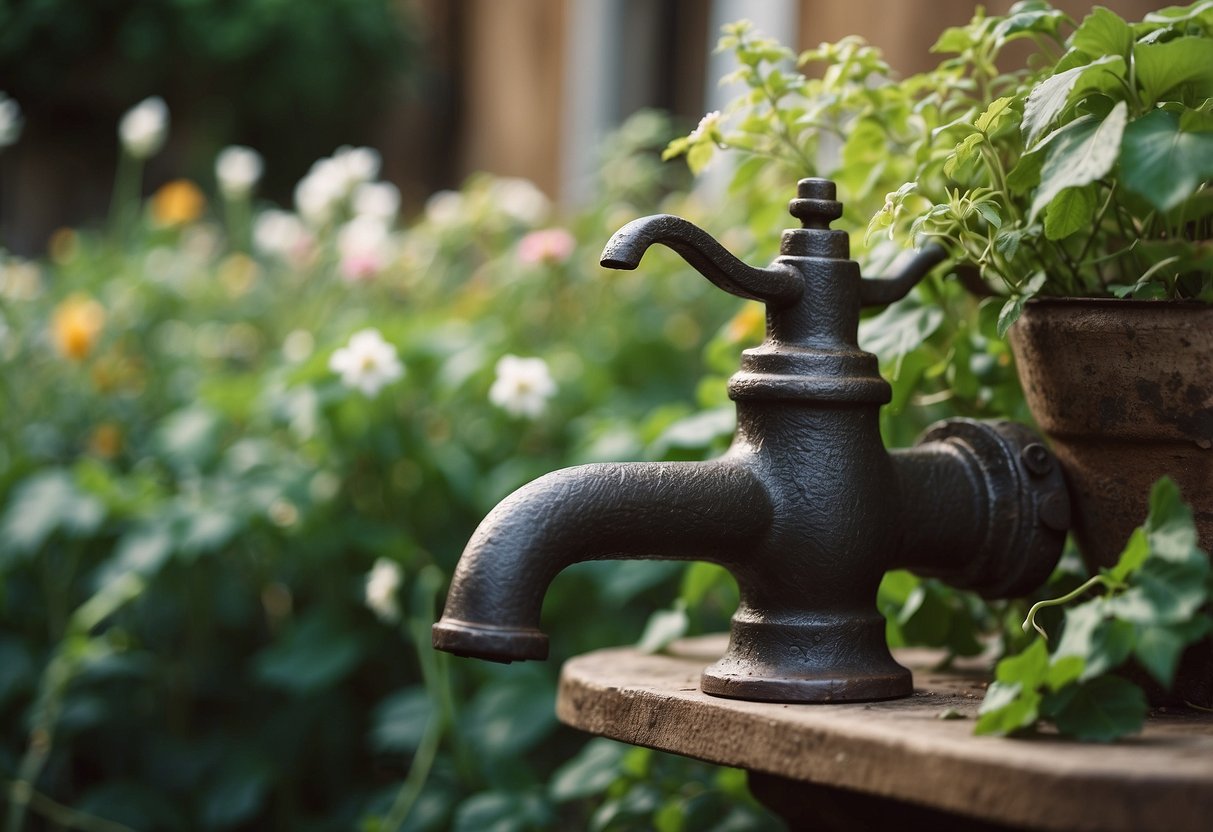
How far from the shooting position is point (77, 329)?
2221 millimetres

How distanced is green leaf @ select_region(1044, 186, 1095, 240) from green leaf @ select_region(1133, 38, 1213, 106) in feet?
0.21

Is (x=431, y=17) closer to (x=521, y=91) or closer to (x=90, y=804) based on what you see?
(x=521, y=91)

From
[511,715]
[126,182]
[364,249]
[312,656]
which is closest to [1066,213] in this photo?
[511,715]

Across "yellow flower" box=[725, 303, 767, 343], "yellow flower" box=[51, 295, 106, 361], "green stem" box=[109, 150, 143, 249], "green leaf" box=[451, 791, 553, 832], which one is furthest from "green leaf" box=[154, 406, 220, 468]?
"green stem" box=[109, 150, 143, 249]

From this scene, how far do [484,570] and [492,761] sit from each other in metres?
0.86

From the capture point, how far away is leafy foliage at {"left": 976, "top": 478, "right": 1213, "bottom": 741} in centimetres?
63

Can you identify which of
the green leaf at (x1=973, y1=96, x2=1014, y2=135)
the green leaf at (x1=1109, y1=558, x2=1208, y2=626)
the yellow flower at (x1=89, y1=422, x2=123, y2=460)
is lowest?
the yellow flower at (x1=89, y1=422, x2=123, y2=460)

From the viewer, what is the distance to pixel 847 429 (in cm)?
82

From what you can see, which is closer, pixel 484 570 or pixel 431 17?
pixel 484 570

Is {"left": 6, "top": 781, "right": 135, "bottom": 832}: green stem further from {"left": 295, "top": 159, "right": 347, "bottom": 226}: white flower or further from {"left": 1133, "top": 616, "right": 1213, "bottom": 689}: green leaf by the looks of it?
{"left": 1133, "top": 616, "right": 1213, "bottom": 689}: green leaf

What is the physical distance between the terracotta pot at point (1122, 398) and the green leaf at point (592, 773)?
564mm

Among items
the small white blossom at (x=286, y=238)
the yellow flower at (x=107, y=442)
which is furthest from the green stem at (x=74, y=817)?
the small white blossom at (x=286, y=238)

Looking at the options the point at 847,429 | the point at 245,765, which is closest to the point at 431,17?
the point at 245,765

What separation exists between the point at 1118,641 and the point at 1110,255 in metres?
0.28
